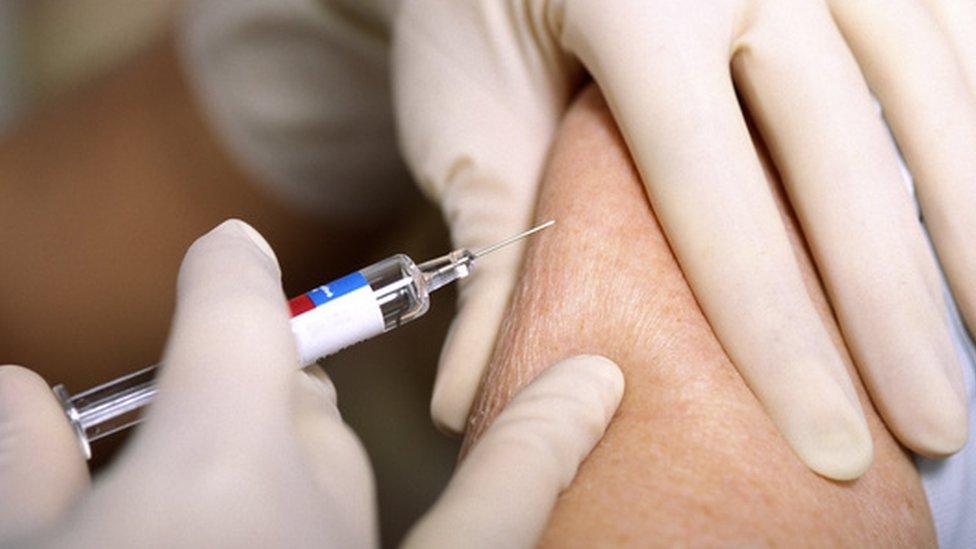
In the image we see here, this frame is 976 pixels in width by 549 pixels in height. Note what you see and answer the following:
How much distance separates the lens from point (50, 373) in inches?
61.9

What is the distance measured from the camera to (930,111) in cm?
112

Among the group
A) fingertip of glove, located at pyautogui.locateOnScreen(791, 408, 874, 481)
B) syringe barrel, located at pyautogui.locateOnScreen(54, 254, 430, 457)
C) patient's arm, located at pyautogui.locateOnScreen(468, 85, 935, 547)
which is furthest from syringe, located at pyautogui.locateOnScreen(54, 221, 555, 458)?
fingertip of glove, located at pyautogui.locateOnScreen(791, 408, 874, 481)

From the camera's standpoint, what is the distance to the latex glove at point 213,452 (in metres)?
0.66

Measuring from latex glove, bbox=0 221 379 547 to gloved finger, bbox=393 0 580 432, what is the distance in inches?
12.1

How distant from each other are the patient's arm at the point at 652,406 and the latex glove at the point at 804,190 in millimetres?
29

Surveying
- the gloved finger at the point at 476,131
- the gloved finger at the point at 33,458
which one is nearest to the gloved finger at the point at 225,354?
the gloved finger at the point at 33,458

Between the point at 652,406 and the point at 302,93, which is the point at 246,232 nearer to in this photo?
the point at 652,406

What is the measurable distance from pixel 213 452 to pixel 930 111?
89cm

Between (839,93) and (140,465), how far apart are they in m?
0.82

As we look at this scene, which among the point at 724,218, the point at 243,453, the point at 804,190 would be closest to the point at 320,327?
the point at 243,453

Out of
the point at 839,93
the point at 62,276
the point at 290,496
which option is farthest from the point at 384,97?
the point at 290,496

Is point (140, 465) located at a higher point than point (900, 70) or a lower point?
higher

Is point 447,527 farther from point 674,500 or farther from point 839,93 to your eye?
point 839,93

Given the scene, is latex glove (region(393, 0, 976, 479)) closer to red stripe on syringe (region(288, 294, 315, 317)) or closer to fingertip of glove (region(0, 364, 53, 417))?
red stripe on syringe (region(288, 294, 315, 317))
